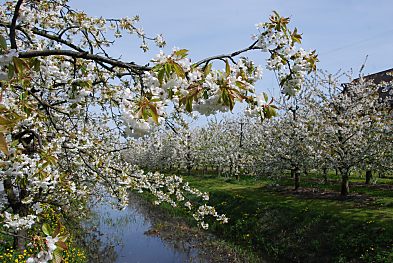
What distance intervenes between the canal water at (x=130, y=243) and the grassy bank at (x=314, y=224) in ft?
7.79

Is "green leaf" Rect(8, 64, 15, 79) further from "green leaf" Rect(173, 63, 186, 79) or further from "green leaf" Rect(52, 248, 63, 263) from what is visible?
"green leaf" Rect(52, 248, 63, 263)

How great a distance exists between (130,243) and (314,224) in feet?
27.3

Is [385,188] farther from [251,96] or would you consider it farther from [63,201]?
[251,96]

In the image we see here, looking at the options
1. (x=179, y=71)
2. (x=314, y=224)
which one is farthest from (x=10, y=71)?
(x=314, y=224)

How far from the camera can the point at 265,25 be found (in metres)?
3.16

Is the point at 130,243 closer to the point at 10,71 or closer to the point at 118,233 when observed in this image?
the point at 118,233

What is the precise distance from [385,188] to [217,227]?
8.46 metres

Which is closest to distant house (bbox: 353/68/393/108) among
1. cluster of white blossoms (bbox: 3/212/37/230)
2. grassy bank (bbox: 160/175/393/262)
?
grassy bank (bbox: 160/175/393/262)

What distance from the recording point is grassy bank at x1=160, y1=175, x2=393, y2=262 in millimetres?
9820

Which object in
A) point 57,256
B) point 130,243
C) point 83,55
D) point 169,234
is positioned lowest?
point 130,243

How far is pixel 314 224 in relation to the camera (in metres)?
11.8

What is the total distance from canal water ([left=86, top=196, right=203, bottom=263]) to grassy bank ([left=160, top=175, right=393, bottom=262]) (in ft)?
7.79

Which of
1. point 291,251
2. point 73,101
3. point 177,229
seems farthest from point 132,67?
point 177,229

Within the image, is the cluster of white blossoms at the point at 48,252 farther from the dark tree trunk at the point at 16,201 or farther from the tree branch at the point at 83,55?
the dark tree trunk at the point at 16,201
